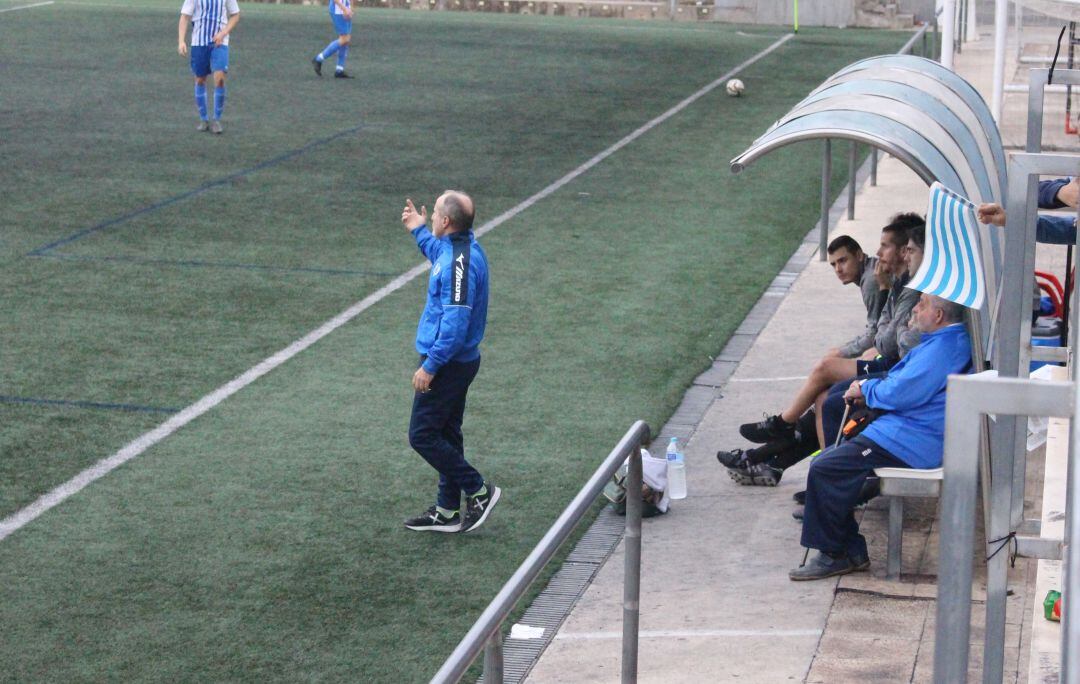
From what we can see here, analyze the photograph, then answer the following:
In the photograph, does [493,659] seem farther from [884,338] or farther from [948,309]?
[884,338]

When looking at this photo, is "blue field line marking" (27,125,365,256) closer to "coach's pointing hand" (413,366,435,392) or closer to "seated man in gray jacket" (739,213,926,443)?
"coach's pointing hand" (413,366,435,392)

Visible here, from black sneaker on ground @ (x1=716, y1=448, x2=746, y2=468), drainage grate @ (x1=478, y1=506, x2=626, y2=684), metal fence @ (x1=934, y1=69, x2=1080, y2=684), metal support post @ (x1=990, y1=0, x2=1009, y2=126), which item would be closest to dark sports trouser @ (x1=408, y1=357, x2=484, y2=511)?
drainage grate @ (x1=478, y1=506, x2=626, y2=684)

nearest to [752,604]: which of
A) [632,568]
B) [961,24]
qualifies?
[632,568]

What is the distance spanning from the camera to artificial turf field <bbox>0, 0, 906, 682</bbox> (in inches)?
271

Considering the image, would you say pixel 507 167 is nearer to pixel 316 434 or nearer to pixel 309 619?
pixel 316 434

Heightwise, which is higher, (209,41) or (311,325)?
(209,41)

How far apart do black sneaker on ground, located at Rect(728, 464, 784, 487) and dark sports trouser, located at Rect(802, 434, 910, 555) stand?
1.32m

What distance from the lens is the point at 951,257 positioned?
513 cm

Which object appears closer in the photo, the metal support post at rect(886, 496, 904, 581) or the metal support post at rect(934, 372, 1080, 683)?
the metal support post at rect(934, 372, 1080, 683)

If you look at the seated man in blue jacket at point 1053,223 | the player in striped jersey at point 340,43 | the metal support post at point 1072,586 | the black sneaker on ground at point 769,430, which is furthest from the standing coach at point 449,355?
the player in striped jersey at point 340,43

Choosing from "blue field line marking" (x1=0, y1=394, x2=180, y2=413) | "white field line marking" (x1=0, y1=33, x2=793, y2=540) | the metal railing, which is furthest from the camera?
the metal railing

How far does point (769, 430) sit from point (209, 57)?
1261cm

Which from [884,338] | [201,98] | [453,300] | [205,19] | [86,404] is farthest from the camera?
[201,98]

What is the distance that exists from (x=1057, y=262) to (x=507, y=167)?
649 cm
